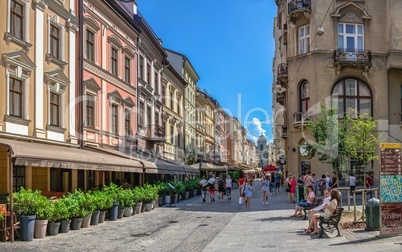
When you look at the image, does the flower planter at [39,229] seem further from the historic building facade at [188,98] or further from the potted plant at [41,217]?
the historic building facade at [188,98]

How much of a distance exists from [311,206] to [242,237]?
15.9 feet

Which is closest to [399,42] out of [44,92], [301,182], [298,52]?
[298,52]

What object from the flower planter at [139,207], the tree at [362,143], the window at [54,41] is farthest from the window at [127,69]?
the tree at [362,143]

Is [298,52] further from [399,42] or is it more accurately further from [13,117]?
[13,117]

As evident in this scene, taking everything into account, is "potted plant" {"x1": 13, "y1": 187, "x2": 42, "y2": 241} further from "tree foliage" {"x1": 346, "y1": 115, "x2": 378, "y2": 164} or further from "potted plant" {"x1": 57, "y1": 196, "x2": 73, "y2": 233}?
"tree foliage" {"x1": 346, "y1": 115, "x2": 378, "y2": 164}

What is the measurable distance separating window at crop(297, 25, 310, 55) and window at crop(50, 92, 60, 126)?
20601 mm

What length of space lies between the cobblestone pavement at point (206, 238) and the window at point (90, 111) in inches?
307

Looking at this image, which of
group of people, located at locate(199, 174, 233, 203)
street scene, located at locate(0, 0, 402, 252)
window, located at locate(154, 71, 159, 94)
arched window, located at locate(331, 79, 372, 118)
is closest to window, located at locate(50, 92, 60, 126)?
street scene, located at locate(0, 0, 402, 252)

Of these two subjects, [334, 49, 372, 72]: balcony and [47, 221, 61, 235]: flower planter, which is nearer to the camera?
[47, 221, 61, 235]: flower planter

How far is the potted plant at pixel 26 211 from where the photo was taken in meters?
13.5

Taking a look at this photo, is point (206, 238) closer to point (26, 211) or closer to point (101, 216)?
point (26, 211)

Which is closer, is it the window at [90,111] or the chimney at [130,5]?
the window at [90,111]

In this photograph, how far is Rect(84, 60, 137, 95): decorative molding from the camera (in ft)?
82.2

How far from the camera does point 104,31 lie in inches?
1074
